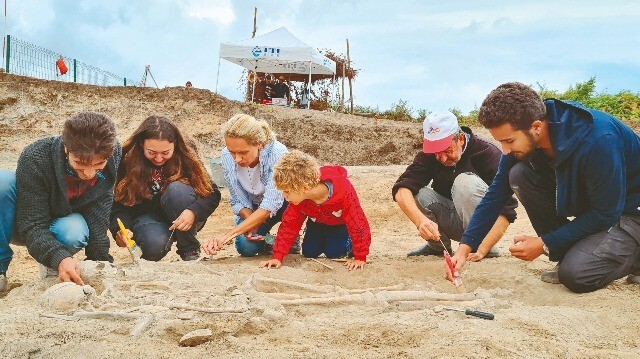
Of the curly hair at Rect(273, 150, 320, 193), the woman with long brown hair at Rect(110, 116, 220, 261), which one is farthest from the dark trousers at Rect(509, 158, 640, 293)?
the woman with long brown hair at Rect(110, 116, 220, 261)

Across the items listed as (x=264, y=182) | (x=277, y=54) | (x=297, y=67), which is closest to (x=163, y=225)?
(x=264, y=182)

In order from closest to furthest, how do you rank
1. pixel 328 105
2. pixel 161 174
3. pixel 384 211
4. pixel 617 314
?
pixel 617 314 → pixel 161 174 → pixel 384 211 → pixel 328 105

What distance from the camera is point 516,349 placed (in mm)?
1951

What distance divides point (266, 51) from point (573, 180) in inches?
489

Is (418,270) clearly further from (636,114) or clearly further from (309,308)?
(636,114)

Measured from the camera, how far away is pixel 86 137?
9.11ft

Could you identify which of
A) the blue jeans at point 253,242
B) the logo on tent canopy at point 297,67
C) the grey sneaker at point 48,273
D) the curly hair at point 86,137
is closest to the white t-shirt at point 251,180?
the blue jeans at point 253,242

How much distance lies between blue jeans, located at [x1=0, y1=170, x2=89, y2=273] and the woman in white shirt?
2.50 ft

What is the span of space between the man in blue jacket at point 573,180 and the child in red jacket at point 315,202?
697mm

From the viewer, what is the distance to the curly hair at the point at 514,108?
2.63 m

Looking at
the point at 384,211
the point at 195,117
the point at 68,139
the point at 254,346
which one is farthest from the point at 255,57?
the point at 254,346

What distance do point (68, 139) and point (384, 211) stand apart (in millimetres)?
4902

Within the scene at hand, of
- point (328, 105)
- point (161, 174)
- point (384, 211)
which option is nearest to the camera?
point (161, 174)

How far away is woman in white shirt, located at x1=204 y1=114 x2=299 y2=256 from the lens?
3.62m
